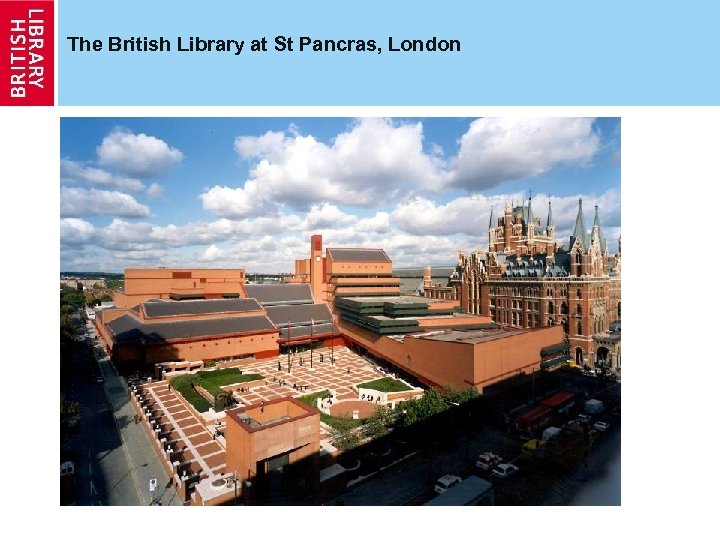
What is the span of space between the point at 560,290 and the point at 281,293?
129ft

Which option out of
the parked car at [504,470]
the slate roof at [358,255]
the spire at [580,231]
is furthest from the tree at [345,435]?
the spire at [580,231]

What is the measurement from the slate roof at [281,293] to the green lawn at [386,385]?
2516 centimetres

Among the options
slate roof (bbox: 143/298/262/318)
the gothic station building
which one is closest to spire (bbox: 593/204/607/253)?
the gothic station building

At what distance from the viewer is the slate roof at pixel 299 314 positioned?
5344cm

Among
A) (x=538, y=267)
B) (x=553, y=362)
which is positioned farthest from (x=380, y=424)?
(x=538, y=267)

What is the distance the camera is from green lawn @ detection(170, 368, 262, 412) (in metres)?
32.5

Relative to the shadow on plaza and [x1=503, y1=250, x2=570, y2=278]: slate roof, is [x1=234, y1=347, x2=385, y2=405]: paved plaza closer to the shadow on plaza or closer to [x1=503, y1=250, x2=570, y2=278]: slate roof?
the shadow on plaza

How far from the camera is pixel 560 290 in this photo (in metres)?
50.3

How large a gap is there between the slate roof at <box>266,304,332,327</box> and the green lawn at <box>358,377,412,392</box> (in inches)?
715

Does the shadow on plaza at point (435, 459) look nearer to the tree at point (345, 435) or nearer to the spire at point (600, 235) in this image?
the tree at point (345, 435)
